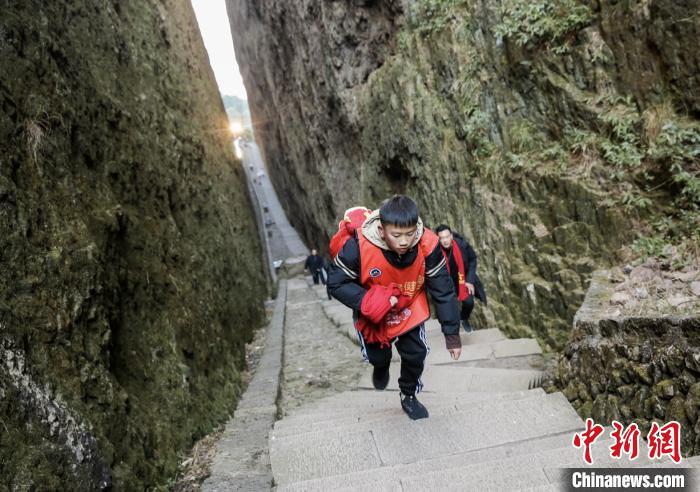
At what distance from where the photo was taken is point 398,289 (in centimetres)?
330

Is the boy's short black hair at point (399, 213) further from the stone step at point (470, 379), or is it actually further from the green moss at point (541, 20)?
the green moss at point (541, 20)

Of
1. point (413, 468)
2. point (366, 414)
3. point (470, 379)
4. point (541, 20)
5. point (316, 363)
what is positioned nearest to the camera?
point (413, 468)

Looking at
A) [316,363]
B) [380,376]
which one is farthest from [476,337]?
[380,376]

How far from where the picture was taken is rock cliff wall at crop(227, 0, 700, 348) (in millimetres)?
5371

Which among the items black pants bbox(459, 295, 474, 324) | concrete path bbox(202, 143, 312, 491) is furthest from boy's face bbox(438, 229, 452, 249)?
concrete path bbox(202, 143, 312, 491)

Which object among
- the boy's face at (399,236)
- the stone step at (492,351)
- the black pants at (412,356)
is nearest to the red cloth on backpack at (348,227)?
the boy's face at (399,236)

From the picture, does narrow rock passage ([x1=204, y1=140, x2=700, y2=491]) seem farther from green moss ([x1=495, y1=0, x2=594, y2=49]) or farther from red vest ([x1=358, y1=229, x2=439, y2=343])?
green moss ([x1=495, y1=0, x2=594, y2=49])

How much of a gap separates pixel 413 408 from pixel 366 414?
477mm

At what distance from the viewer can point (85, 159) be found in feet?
13.1

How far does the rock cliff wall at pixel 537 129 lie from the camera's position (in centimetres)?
537

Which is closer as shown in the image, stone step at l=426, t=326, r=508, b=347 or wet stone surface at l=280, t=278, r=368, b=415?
wet stone surface at l=280, t=278, r=368, b=415

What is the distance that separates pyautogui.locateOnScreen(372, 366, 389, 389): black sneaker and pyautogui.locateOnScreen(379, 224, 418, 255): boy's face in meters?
1.23

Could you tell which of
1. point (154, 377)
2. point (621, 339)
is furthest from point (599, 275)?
point (154, 377)

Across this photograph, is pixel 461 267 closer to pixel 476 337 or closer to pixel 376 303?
pixel 476 337
